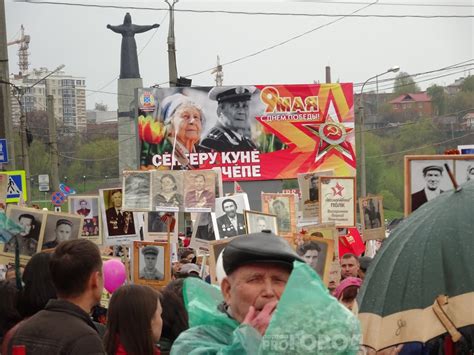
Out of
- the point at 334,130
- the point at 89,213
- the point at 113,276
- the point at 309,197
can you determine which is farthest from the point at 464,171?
the point at 334,130

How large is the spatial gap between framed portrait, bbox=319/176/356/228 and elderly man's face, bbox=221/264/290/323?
11.1 meters

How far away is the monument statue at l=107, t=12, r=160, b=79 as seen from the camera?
55.1m

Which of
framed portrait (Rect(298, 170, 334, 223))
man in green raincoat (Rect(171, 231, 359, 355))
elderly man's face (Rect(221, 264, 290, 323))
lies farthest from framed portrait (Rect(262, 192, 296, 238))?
elderly man's face (Rect(221, 264, 290, 323))

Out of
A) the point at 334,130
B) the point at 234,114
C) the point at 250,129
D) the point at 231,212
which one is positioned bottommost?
the point at 231,212

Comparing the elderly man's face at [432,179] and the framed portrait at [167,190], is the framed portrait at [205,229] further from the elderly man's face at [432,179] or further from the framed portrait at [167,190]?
the elderly man's face at [432,179]

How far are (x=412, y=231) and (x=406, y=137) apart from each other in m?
62.4

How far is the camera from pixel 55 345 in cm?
454

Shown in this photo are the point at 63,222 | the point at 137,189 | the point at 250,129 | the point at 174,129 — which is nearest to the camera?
the point at 63,222

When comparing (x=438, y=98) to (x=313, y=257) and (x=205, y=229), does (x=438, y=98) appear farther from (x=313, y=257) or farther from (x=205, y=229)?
(x=313, y=257)

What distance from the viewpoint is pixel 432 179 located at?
7.12m

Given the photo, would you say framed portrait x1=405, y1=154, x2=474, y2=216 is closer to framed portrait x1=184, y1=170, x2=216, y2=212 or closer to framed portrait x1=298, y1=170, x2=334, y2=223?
framed portrait x1=184, y1=170, x2=216, y2=212

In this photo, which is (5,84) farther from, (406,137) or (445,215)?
(406,137)

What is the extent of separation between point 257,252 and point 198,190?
423 inches

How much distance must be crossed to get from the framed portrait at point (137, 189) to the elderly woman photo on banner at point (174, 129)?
2131 centimetres
